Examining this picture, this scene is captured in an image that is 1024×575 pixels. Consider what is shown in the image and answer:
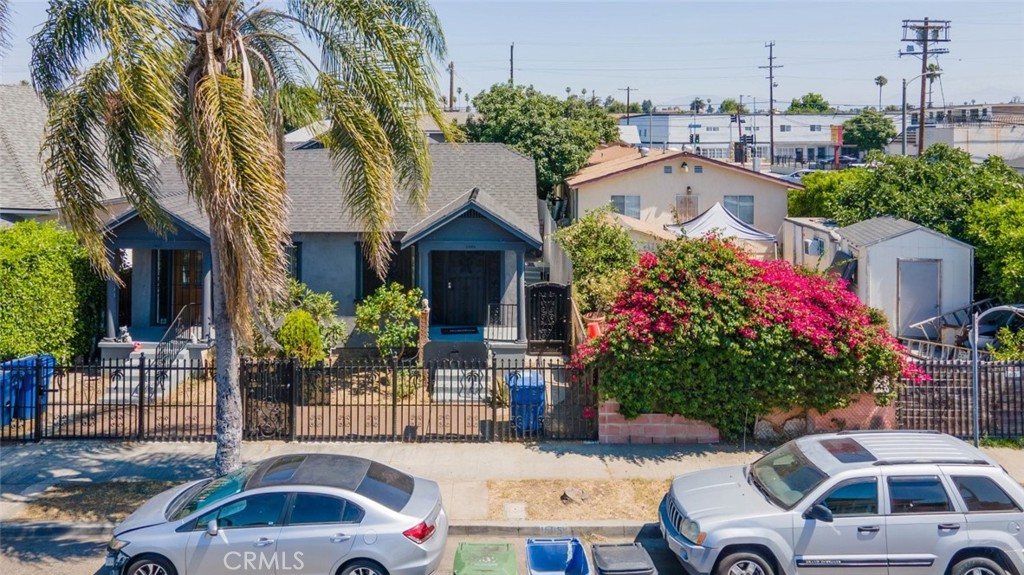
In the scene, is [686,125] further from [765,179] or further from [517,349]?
[517,349]

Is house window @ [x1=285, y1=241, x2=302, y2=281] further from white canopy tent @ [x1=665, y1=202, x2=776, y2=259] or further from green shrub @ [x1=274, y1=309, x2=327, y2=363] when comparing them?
white canopy tent @ [x1=665, y1=202, x2=776, y2=259]

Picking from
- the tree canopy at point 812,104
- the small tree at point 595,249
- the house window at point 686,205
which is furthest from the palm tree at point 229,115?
the tree canopy at point 812,104

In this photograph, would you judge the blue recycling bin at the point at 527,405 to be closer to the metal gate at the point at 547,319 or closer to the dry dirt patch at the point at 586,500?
the dry dirt patch at the point at 586,500

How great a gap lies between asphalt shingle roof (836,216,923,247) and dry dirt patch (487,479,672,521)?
11.4 meters

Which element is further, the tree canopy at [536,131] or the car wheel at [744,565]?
the tree canopy at [536,131]

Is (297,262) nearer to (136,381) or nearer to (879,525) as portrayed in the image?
(136,381)

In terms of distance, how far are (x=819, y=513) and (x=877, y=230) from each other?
14.6m

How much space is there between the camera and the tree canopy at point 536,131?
3406cm

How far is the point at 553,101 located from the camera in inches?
1447

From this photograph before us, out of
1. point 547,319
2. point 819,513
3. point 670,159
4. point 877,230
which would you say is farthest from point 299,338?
point 670,159

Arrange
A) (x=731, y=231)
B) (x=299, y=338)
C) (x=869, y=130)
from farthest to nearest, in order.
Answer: (x=869, y=130)
(x=731, y=231)
(x=299, y=338)

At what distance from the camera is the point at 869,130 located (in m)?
81.7

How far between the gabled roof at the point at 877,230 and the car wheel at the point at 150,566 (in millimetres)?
17308

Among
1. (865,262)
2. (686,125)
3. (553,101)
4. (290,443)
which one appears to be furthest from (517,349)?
(686,125)
